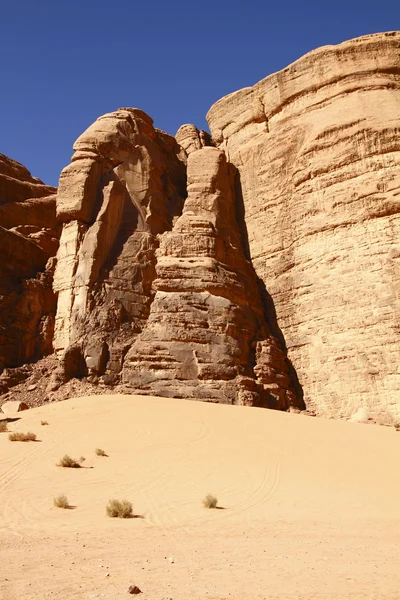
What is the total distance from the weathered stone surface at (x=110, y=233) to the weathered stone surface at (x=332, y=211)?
198 inches

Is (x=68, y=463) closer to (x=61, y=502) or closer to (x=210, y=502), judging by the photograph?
(x=61, y=502)

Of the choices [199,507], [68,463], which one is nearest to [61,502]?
[199,507]

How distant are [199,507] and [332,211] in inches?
699

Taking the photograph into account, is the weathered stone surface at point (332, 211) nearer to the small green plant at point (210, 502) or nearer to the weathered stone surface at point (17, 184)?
the weathered stone surface at point (17, 184)

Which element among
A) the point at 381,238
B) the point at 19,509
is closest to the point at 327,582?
the point at 19,509

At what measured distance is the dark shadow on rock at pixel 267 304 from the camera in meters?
22.3

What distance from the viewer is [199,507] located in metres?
7.89

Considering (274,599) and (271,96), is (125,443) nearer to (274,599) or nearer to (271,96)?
(274,599)

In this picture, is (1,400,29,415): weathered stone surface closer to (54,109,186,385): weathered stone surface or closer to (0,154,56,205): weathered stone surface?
→ (54,109,186,385): weathered stone surface

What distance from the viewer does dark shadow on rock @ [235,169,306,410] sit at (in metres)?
22.3

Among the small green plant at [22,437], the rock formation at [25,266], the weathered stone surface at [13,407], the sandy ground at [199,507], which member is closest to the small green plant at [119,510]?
the sandy ground at [199,507]

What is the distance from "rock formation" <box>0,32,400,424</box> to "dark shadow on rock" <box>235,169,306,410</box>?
8 centimetres

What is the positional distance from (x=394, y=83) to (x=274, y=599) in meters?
25.7

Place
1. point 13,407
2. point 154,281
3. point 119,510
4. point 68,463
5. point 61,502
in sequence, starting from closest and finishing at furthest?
point 119,510 → point 61,502 → point 68,463 → point 13,407 → point 154,281
